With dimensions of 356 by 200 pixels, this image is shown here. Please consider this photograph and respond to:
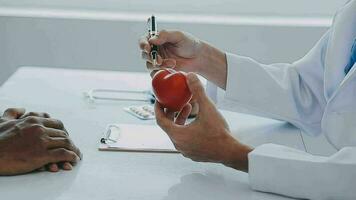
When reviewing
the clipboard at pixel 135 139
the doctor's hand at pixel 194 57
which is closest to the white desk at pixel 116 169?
the clipboard at pixel 135 139

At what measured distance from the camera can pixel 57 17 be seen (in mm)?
3072

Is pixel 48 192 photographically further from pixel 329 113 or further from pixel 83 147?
pixel 329 113

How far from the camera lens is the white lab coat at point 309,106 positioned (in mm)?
1385

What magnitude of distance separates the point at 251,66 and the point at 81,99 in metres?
0.52

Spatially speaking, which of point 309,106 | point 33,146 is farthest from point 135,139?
point 309,106

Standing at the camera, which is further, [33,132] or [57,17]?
[57,17]

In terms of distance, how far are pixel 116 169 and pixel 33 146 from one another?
0.63 feet

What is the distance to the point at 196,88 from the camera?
1438 mm

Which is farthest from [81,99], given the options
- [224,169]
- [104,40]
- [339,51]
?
[104,40]

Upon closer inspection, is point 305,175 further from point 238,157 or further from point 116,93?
point 116,93

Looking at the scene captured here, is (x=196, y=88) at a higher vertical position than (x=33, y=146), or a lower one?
higher

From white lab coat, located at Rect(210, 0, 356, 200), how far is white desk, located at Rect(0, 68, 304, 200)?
0.05 meters

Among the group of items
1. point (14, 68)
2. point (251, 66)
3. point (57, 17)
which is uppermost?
point (251, 66)

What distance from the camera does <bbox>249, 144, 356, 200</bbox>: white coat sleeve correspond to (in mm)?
1380
